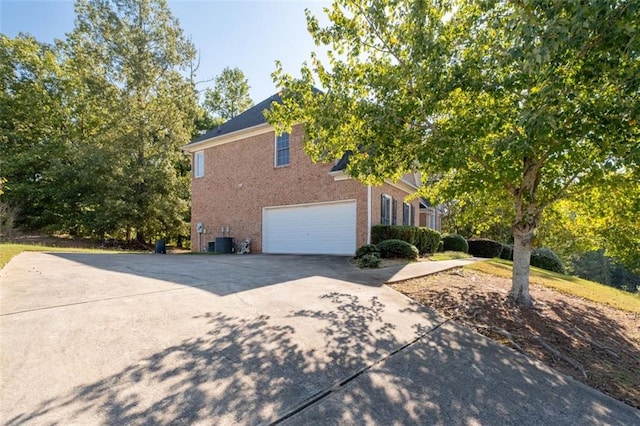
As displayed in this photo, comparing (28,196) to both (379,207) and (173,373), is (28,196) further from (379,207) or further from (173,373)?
(173,373)

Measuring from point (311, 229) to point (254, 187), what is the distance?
3688 mm

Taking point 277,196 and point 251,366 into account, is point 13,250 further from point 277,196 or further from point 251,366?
point 251,366

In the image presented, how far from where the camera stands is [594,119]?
14.0 feet

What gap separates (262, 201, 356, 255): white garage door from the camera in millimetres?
12766

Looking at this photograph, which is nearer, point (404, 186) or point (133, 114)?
point (404, 186)

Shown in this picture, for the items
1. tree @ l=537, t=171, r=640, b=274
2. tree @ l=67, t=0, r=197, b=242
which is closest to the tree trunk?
tree @ l=537, t=171, r=640, b=274

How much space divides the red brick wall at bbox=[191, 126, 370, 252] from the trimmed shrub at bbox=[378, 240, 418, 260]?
117cm

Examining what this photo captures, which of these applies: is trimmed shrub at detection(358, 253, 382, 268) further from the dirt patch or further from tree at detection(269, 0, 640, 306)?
tree at detection(269, 0, 640, 306)

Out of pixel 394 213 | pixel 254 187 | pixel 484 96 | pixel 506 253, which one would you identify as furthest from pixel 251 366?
pixel 506 253

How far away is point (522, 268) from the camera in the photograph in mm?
6359

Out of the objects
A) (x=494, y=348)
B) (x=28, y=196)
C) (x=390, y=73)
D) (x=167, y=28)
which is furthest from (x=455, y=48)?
(x=28, y=196)

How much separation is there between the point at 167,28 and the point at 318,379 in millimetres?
26551

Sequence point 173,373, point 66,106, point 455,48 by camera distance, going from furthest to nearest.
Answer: point 66,106
point 455,48
point 173,373

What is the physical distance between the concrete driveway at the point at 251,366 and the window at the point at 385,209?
28.3 feet
